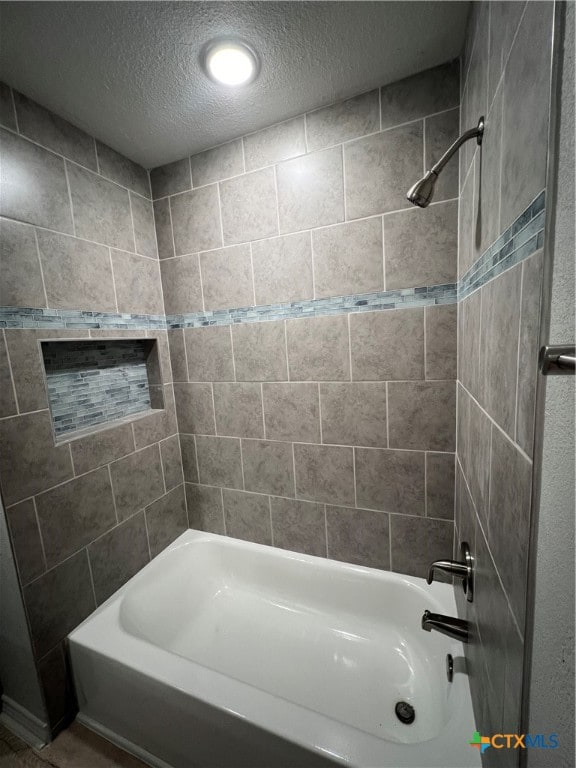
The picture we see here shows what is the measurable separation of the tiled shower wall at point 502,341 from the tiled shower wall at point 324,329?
0.25 m

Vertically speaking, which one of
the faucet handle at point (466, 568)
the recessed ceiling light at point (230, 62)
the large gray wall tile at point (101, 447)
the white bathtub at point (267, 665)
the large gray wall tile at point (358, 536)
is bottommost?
the white bathtub at point (267, 665)

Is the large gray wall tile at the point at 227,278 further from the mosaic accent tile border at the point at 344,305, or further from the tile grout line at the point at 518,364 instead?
the tile grout line at the point at 518,364

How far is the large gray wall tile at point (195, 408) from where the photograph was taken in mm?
1712

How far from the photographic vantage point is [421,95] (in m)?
1.15

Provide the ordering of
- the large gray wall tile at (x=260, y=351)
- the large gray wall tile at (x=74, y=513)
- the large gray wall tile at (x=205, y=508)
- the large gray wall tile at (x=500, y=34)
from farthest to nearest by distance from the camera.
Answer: the large gray wall tile at (x=205, y=508)
the large gray wall tile at (x=260, y=351)
the large gray wall tile at (x=74, y=513)
the large gray wall tile at (x=500, y=34)

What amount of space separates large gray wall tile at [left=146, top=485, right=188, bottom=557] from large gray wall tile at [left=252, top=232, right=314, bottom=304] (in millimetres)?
1204

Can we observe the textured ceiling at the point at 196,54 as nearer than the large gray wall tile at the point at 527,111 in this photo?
No

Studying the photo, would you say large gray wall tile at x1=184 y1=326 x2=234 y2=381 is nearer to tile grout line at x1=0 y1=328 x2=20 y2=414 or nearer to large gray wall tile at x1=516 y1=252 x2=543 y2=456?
tile grout line at x1=0 y1=328 x2=20 y2=414

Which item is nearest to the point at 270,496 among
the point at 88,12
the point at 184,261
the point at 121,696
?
the point at 121,696

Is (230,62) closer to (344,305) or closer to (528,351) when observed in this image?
(344,305)

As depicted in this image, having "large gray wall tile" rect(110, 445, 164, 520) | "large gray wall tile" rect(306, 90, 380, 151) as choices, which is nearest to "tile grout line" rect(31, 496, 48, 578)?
"large gray wall tile" rect(110, 445, 164, 520)

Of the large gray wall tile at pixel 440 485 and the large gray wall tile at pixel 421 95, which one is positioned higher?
the large gray wall tile at pixel 421 95

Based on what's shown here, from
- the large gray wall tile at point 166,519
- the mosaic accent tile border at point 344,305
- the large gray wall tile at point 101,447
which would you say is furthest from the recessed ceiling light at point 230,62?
the large gray wall tile at point 166,519

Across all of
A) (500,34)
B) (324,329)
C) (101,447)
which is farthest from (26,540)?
(500,34)
